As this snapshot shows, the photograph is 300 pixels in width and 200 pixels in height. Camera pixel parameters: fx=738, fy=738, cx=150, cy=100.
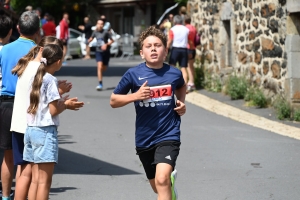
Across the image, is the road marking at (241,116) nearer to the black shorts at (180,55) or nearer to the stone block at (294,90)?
the stone block at (294,90)

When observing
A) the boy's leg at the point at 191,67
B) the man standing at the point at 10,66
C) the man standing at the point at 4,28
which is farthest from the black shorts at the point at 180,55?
the man standing at the point at 10,66

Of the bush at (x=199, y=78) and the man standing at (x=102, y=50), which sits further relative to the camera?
the bush at (x=199, y=78)

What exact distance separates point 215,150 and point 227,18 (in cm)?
731

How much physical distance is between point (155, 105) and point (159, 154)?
1.34ft

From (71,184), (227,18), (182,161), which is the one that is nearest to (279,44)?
(227,18)

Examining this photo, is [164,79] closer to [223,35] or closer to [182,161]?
[182,161]

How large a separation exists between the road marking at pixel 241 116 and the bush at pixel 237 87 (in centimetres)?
36

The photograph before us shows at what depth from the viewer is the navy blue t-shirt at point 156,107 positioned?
20.0 ft

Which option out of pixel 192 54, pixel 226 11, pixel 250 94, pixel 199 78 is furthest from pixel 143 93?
pixel 199 78

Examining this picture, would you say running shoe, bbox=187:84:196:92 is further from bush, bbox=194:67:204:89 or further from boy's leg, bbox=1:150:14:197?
boy's leg, bbox=1:150:14:197

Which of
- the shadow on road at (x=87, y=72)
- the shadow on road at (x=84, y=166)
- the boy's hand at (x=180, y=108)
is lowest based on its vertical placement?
the shadow on road at (x=87, y=72)

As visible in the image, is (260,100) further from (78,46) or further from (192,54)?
(78,46)

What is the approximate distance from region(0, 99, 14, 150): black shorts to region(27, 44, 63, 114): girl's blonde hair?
0.81 metres

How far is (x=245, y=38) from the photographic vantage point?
52.2ft
